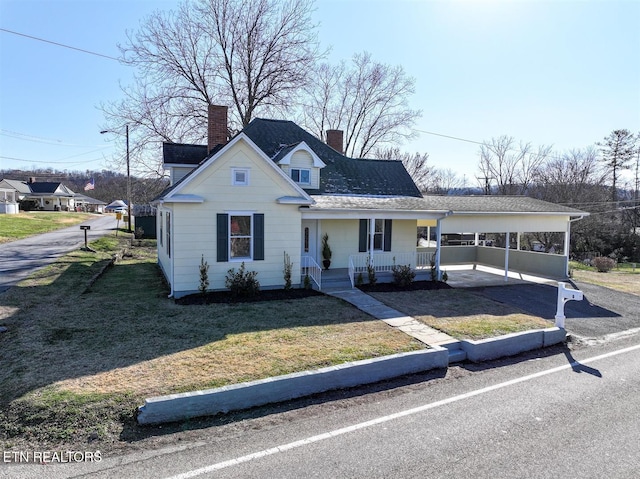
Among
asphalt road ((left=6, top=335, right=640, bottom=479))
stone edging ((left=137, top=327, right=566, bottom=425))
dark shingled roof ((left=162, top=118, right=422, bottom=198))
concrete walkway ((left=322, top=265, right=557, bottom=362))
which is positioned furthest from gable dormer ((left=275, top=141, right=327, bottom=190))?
asphalt road ((left=6, top=335, right=640, bottom=479))

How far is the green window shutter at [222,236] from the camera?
11.8 metres

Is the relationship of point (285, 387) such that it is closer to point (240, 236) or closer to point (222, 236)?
point (222, 236)

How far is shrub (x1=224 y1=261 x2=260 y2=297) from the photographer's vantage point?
11.7 m

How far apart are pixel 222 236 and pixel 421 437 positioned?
8552 mm

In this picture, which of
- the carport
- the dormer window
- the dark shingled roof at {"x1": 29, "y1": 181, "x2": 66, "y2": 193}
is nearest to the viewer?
the dormer window

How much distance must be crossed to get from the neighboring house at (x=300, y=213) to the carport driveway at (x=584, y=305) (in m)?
2.70

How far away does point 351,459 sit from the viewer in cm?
436

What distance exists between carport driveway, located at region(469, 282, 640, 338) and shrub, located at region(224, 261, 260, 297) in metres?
7.78

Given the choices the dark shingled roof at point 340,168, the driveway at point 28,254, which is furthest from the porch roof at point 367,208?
the driveway at point 28,254

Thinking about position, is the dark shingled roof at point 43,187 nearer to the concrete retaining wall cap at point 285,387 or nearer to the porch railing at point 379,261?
the porch railing at point 379,261

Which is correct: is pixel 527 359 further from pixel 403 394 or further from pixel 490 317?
pixel 403 394

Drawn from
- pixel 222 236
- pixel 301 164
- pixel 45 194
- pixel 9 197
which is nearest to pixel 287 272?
pixel 222 236

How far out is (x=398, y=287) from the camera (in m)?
14.0

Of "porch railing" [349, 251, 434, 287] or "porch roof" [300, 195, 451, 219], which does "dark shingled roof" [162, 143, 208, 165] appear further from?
"porch railing" [349, 251, 434, 287]
